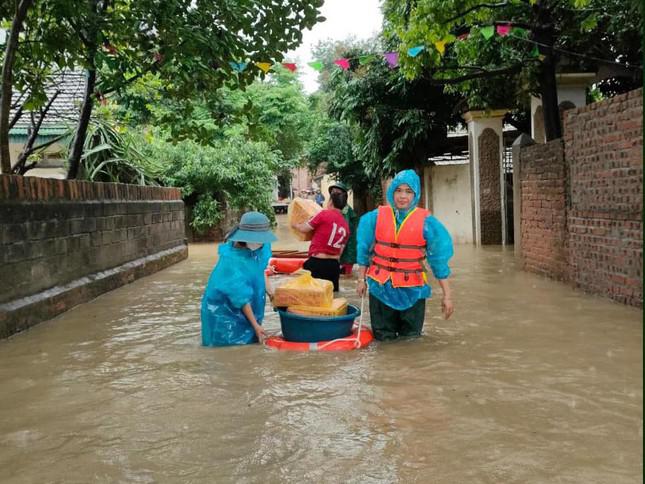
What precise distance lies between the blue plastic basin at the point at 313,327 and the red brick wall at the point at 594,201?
138 inches

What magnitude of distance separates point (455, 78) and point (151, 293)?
7029 millimetres

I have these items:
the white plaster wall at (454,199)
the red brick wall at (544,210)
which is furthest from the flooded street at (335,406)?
the white plaster wall at (454,199)

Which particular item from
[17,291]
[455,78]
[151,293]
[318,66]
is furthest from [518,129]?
[17,291]

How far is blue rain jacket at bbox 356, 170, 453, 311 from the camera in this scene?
6211 millimetres

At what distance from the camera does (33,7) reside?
9164 millimetres

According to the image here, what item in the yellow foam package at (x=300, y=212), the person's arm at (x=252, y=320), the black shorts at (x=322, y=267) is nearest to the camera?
the person's arm at (x=252, y=320)

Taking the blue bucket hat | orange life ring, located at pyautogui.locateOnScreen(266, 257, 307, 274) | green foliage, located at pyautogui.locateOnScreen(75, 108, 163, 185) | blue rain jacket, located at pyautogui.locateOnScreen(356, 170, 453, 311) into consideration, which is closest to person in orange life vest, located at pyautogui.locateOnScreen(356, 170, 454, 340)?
blue rain jacket, located at pyautogui.locateOnScreen(356, 170, 453, 311)

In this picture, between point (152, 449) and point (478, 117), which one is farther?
point (478, 117)

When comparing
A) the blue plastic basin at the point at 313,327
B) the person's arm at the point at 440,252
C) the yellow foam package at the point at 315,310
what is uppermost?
the person's arm at the point at 440,252

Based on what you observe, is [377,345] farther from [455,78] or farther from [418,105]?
[418,105]

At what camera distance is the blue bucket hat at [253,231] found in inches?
240

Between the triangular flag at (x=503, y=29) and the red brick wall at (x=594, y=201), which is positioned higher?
the triangular flag at (x=503, y=29)

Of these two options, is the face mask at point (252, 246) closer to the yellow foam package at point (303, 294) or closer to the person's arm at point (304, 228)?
the yellow foam package at point (303, 294)

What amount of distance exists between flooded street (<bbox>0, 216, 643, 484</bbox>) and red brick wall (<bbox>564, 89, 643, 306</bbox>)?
2.15 ft
